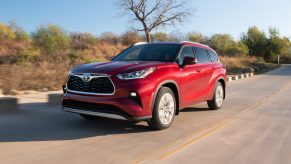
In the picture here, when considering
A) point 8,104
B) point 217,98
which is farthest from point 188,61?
point 8,104

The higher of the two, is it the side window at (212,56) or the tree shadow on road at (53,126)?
the side window at (212,56)

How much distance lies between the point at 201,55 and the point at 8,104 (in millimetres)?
4615

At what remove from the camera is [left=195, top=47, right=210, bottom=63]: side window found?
28.3 ft

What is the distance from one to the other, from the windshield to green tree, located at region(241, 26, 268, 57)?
68690 millimetres

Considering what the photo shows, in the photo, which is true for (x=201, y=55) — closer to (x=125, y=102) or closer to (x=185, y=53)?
(x=185, y=53)

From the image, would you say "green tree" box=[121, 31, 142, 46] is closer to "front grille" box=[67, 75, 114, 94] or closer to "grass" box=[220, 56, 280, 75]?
"grass" box=[220, 56, 280, 75]

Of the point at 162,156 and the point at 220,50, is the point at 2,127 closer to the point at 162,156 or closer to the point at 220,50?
the point at 162,156

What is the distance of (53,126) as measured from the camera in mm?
7039

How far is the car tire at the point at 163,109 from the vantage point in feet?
21.8

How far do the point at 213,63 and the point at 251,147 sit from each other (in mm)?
3840

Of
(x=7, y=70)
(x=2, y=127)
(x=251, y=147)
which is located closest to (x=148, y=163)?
(x=251, y=147)

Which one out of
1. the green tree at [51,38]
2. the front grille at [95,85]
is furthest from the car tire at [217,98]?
the green tree at [51,38]

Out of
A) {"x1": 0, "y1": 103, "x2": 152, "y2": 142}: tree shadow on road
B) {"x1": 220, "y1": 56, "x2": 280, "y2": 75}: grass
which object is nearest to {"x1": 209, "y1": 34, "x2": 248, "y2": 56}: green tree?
{"x1": 220, "y1": 56, "x2": 280, "y2": 75}: grass

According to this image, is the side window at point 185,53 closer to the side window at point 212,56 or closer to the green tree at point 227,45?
the side window at point 212,56
